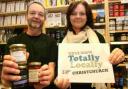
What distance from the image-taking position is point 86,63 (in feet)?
4.70

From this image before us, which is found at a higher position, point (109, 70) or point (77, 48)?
point (77, 48)

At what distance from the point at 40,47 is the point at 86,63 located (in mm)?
374

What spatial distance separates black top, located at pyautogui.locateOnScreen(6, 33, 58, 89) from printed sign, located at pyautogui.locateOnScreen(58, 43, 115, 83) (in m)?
0.12

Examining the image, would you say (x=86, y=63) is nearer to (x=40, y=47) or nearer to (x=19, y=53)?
(x=40, y=47)

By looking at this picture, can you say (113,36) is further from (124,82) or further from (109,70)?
(109,70)

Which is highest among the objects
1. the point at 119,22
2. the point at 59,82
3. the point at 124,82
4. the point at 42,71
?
the point at 119,22

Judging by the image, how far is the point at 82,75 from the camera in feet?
4.66

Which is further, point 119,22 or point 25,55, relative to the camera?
point 119,22

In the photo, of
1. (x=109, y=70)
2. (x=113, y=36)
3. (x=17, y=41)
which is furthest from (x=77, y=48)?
(x=113, y=36)

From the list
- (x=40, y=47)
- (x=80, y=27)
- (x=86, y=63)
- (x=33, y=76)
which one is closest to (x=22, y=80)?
(x=33, y=76)

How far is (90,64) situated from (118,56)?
0.60 feet

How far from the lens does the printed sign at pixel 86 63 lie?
1.42 meters

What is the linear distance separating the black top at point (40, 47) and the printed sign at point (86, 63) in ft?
0.39

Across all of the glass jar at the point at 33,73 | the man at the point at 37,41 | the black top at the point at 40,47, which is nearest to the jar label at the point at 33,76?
the glass jar at the point at 33,73
